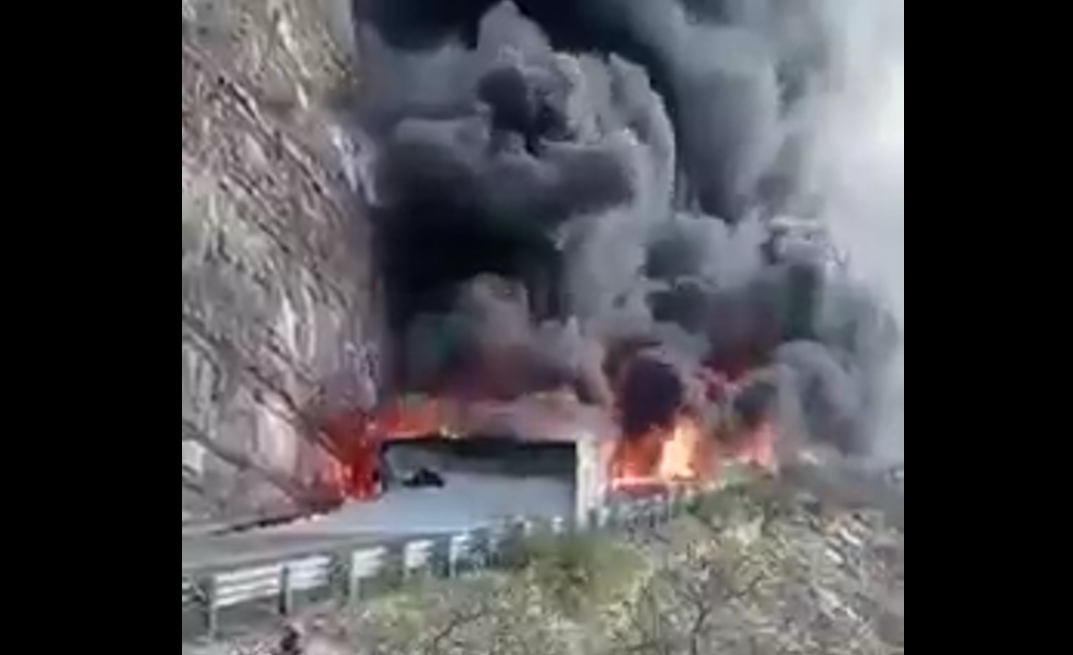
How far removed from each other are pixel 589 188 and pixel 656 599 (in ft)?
1.27

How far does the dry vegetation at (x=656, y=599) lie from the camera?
5.06ft

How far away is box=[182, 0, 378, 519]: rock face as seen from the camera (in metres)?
1.54

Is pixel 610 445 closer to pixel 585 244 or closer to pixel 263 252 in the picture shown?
pixel 585 244

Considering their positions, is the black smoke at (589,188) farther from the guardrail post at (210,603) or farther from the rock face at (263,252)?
the guardrail post at (210,603)

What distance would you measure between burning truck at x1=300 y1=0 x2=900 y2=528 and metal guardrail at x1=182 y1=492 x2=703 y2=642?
3 centimetres

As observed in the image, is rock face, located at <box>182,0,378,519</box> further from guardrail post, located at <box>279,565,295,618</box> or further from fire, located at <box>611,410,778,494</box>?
fire, located at <box>611,410,778,494</box>

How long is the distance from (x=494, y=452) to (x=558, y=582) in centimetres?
13

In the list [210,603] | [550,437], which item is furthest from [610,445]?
[210,603]

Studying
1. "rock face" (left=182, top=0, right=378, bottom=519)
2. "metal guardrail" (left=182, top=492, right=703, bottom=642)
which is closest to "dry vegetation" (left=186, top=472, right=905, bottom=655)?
"metal guardrail" (left=182, top=492, right=703, bottom=642)

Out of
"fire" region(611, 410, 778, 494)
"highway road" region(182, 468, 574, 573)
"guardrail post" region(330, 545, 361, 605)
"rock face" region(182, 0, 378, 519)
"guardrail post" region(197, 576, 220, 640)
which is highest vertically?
"rock face" region(182, 0, 378, 519)

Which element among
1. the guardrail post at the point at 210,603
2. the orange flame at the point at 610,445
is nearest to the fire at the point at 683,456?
the orange flame at the point at 610,445

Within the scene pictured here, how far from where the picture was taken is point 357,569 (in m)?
1.54

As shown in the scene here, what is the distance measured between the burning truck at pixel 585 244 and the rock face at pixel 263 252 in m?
0.03
